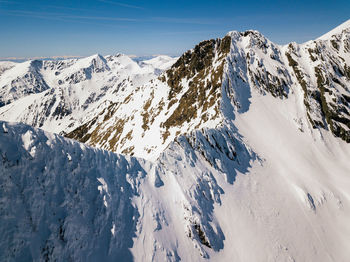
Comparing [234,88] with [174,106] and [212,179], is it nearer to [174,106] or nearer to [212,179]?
[174,106]

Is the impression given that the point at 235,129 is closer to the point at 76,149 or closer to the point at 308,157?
the point at 308,157

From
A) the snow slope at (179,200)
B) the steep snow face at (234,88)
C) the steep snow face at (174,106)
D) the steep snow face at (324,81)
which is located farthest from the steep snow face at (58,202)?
the steep snow face at (324,81)

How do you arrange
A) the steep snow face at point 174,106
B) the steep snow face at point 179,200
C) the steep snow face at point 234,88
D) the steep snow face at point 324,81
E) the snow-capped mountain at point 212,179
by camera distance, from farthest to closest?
the steep snow face at point 174,106, the steep snow face at point 324,81, the steep snow face at point 234,88, the snow-capped mountain at point 212,179, the steep snow face at point 179,200

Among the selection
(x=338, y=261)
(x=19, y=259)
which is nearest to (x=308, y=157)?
(x=338, y=261)

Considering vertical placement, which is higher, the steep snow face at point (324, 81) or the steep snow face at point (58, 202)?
the steep snow face at point (324, 81)

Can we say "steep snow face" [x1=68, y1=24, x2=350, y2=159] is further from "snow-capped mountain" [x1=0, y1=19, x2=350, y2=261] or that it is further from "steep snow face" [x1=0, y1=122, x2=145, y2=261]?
"steep snow face" [x1=0, y1=122, x2=145, y2=261]

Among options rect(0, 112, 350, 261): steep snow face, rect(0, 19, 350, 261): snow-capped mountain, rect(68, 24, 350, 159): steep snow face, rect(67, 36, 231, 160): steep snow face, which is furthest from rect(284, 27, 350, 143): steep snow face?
rect(67, 36, 231, 160): steep snow face

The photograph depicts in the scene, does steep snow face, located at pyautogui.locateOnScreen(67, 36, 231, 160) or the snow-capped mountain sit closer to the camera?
the snow-capped mountain

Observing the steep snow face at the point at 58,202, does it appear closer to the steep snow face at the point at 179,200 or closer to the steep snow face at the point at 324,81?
the steep snow face at the point at 179,200
